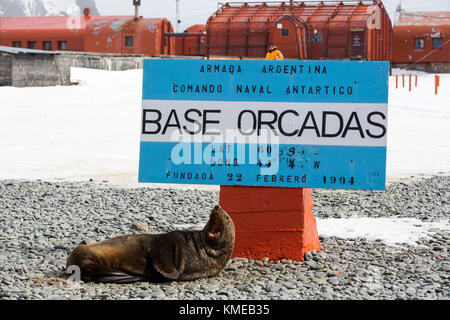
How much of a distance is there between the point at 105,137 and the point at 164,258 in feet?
38.7

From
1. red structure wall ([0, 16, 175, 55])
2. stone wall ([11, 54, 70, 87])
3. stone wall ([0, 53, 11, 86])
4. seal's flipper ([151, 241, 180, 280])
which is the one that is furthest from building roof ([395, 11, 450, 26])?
seal's flipper ([151, 241, 180, 280])

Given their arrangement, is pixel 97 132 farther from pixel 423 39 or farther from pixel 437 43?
pixel 437 43

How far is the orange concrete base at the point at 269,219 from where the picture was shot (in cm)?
556

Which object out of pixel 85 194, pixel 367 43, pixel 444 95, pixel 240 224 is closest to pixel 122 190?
pixel 85 194

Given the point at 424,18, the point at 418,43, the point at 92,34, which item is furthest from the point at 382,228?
the point at 424,18

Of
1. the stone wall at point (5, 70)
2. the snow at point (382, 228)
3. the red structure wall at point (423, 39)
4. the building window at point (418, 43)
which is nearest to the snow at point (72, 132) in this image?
the stone wall at point (5, 70)

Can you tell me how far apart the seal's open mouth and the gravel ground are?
37 cm

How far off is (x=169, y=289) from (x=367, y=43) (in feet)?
123

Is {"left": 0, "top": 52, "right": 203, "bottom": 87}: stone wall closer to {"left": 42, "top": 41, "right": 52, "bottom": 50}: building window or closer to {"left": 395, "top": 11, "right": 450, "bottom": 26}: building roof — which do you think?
{"left": 42, "top": 41, "right": 52, "bottom": 50}: building window

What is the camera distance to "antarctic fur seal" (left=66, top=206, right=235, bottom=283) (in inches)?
191

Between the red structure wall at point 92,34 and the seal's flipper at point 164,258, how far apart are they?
3809 cm

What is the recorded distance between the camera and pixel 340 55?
→ 41.0 m

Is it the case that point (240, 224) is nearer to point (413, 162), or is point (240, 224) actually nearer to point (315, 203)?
point (315, 203)

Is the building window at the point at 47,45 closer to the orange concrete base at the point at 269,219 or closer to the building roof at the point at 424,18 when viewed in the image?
the building roof at the point at 424,18
